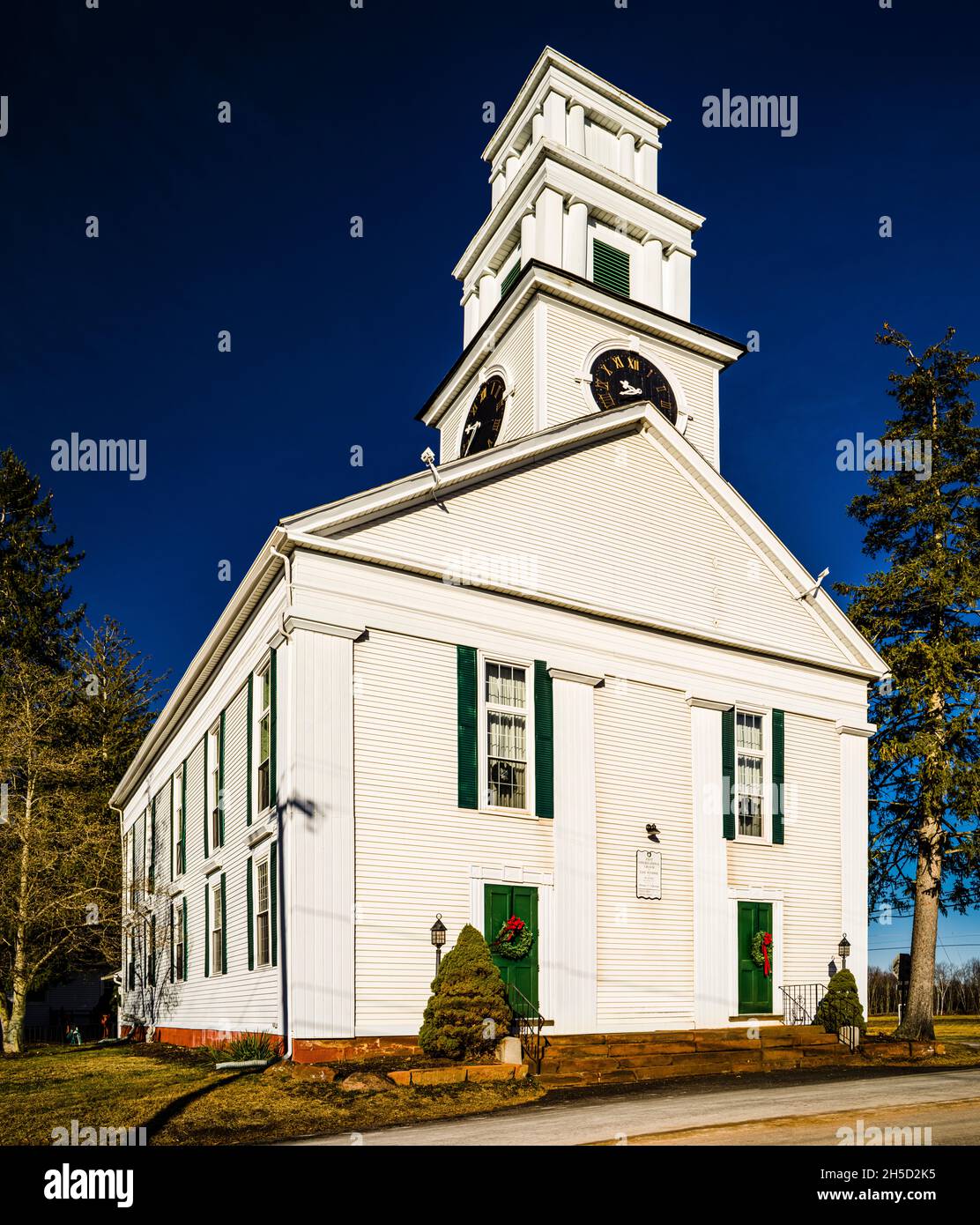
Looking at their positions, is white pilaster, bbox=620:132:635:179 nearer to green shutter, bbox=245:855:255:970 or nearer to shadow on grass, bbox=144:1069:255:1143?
green shutter, bbox=245:855:255:970

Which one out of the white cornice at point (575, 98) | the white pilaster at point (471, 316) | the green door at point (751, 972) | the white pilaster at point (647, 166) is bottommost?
the green door at point (751, 972)

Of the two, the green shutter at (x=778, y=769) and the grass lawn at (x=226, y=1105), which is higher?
the green shutter at (x=778, y=769)

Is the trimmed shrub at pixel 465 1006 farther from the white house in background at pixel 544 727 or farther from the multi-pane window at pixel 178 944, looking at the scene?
the multi-pane window at pixel 178 944

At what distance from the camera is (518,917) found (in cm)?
1816

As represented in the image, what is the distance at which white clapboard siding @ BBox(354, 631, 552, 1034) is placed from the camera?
16.6 m

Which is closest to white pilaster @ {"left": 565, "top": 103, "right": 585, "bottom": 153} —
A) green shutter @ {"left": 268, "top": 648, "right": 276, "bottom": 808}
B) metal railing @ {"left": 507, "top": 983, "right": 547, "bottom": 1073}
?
green shutter @ {"left": 268, "top": 648, "right": 276, "bottom": 808}

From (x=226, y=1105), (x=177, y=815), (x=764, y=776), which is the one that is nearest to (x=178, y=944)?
(x=177, y=815)

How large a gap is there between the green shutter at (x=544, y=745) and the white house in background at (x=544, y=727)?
4 centimetres

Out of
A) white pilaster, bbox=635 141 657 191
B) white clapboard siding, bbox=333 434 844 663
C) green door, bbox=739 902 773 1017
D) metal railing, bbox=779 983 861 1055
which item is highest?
white pilaster, bbox=635 141 657 191

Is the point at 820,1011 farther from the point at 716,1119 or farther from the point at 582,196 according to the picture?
the point at 582,196

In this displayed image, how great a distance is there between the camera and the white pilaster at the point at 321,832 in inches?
623

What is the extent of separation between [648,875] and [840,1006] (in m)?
4.42

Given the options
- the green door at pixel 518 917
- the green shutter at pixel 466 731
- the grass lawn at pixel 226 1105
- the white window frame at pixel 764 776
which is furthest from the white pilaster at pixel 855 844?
the grass lawn at pixel 226 1105

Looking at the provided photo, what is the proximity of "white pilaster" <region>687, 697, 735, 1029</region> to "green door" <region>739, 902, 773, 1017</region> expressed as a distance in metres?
0.37
